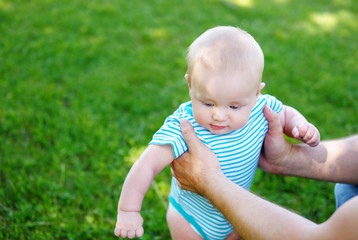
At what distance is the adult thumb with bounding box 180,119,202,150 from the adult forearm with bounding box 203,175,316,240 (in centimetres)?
19

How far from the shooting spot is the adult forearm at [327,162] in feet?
6.40

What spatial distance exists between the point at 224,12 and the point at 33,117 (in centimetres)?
345

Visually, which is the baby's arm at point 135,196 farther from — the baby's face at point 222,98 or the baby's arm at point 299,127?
the baby's arm at point 299,127

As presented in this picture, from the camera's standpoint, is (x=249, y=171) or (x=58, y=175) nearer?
(x=249, y=171)

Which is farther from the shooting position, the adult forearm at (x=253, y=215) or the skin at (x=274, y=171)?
the adult forearm at (x=253, y=215)

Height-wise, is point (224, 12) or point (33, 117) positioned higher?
point (224, 12)

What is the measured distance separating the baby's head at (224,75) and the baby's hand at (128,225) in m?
0.56

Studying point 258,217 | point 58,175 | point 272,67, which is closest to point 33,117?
point 58,175

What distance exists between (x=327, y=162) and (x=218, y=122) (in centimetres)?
86

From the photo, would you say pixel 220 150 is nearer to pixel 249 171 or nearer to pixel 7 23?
pixel 249 171

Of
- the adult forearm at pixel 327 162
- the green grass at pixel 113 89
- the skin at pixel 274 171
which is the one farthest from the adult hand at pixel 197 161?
the green grass at pixel 113 89

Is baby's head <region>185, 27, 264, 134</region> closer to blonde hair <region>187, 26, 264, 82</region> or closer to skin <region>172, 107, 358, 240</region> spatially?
blonde hair <region>187, 26, 264, 82</region>

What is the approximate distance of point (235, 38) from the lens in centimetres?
150

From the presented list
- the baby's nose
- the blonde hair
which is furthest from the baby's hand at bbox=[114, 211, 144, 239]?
the blonde hair
